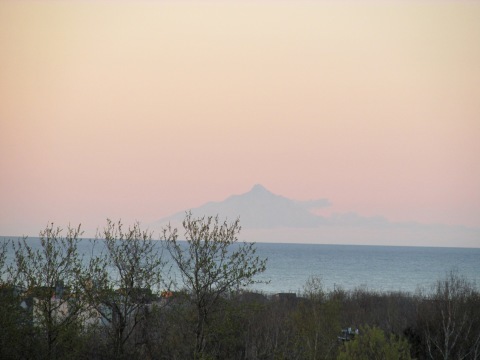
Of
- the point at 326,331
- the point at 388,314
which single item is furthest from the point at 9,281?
the point at 388,314

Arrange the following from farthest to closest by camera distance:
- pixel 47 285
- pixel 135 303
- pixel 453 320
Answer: pixel 453 320
pixel 135 303
pixel 47 285

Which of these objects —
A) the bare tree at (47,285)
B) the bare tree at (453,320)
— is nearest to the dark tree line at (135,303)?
the bare tree at (47,285)

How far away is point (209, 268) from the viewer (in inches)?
938

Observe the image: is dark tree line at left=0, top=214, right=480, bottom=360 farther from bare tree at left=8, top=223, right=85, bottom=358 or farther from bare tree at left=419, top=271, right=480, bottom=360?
bare tree at left=419, top=271, right=480, bottom=360

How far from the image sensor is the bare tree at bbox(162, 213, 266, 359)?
78.3 ft

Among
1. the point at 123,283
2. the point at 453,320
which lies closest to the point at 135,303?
the point at 123,283

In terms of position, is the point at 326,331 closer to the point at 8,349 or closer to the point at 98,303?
the point at 98,303

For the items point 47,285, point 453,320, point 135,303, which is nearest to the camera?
point 47,285

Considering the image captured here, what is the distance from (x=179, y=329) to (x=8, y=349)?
640 cm

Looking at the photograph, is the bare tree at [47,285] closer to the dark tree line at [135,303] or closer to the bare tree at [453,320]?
the dark tree line at [135,303]

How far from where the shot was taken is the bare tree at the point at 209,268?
23875 mm

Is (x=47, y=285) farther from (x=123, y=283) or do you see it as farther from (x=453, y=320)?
(x=453, y=320)

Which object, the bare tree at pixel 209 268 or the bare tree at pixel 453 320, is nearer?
the bare tree at pixel 209 268

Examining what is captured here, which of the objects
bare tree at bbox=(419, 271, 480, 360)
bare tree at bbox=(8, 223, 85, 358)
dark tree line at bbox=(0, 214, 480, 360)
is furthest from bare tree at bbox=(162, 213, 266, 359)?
bare tree at bbox=(419, 271, 480, 360)
